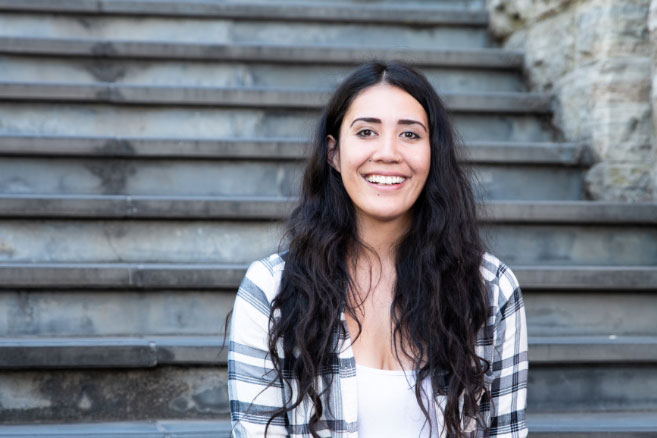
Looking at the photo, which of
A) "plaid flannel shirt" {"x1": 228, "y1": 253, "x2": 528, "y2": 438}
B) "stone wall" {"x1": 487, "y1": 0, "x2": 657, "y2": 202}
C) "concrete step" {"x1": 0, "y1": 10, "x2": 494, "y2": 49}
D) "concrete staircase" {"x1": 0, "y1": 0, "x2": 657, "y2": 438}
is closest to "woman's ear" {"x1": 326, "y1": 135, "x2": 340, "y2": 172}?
"plaid flannel shirt" {"x1": 228, "y1": 253, "x2": 528, "y2": 438}

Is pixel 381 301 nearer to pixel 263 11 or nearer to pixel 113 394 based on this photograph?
pixel 113 394

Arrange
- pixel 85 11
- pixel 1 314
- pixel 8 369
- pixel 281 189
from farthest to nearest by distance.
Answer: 1. pixel 85 11
2. pixel 281 189
3. pixel 1 314
4. pixel 8 369

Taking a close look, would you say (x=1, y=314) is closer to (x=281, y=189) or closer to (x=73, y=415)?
(x=73, y=415)

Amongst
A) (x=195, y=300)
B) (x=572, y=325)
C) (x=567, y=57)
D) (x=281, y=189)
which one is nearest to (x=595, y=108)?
(x=567, y=57)

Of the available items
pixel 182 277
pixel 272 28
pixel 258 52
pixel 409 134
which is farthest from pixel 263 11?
pixel 409 134

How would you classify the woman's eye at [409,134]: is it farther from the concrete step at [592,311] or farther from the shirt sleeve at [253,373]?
the concrete step at [592,311]

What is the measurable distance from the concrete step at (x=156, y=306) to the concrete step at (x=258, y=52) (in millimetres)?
1575

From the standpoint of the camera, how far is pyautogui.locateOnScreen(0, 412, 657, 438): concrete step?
2648 mm

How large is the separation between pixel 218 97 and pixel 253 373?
2.38 m

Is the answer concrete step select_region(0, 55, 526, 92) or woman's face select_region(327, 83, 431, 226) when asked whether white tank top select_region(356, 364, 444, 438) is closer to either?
woman's face select_region(327, 83, 431, 226)

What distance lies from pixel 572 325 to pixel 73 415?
179 centimetres

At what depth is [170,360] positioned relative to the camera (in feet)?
9.25

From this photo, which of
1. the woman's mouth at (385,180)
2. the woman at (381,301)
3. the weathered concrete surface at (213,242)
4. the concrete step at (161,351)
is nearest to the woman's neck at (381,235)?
the woman at (381,301)

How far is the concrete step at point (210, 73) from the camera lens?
14.2 ft
